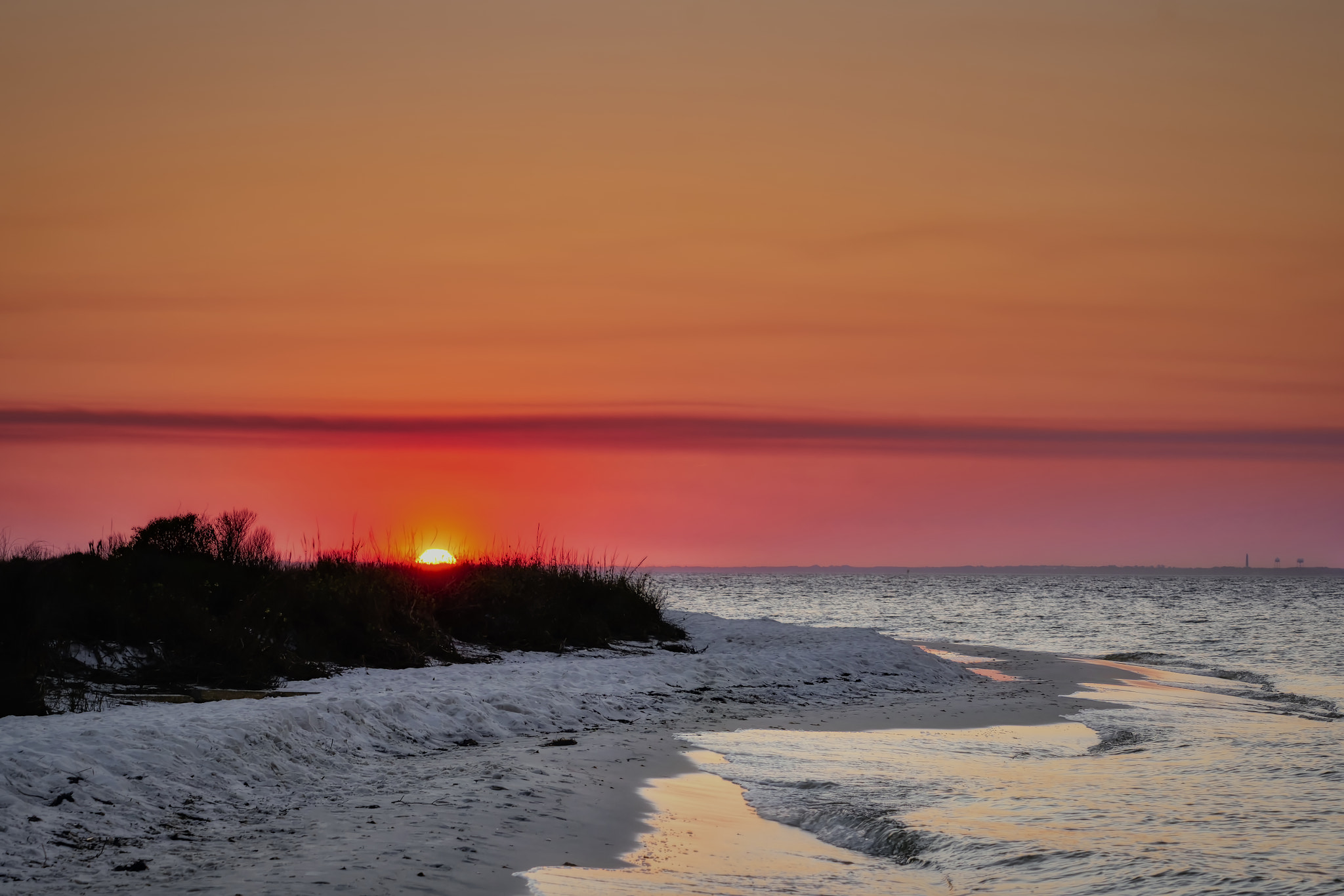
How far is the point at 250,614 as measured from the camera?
1856 centimetres

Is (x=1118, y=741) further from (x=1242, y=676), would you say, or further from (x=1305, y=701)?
(x=1242, y=676)

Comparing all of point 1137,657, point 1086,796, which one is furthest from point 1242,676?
point 1086,796

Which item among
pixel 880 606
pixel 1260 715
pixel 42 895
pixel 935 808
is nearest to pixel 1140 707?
pixel 1260 715

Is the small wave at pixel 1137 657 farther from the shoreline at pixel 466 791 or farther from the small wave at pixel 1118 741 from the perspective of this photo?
the small wave at pixel 1118 741

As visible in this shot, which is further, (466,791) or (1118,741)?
(1118,741)

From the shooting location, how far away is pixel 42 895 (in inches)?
256

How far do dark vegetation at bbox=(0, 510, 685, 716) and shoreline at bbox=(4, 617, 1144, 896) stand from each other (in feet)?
5.15

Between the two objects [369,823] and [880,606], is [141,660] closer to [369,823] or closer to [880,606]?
[369,823]

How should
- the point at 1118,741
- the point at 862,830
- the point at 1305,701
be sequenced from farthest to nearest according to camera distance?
the point at 1305,701 → the point at 1118,741 → the point at 862,830

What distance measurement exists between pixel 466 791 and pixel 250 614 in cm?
1005

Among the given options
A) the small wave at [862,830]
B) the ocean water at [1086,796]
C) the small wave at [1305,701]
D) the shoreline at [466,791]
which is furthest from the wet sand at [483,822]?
the small wave at [1305,701]

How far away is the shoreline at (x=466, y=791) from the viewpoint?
718 cm

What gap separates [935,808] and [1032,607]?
6761 centimetres

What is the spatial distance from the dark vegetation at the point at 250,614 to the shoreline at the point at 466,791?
1.57m
